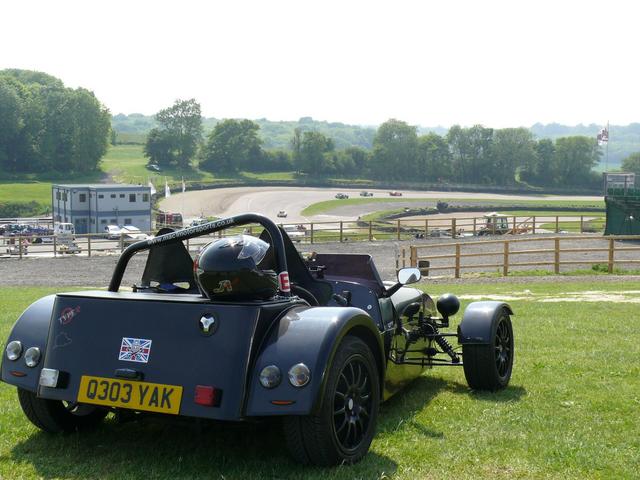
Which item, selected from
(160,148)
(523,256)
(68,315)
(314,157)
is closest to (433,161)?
(314,157)

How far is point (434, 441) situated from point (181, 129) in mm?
158348

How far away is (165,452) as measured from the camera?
6047 mm

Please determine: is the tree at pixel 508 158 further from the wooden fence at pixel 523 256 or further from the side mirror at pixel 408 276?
the side mirror at pixel 408 276

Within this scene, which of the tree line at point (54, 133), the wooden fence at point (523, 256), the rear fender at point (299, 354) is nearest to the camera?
the rear fender at point (299, 354)

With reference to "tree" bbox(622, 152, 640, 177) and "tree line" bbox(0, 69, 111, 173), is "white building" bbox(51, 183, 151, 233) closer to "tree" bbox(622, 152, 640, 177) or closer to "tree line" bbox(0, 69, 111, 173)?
"tree line" bbox(0, 69, 111, 173)

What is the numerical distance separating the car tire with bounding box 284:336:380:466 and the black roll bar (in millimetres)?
707

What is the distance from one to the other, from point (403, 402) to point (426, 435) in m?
1.20

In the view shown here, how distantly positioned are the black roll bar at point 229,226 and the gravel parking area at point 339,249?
1995cm

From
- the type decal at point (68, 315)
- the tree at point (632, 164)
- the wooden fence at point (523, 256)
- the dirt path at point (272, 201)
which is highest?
the tree at point (632, 164)

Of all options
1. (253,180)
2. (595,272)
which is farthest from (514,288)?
(253,180)

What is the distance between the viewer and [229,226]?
652 cm

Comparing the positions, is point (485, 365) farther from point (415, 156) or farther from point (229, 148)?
point (415, 156)

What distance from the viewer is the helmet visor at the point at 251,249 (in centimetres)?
590

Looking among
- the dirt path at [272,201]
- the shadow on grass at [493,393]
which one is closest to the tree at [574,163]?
the dirt path at [272,201]
